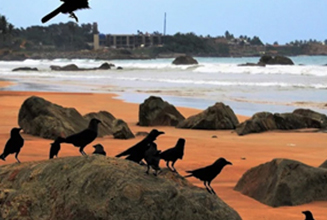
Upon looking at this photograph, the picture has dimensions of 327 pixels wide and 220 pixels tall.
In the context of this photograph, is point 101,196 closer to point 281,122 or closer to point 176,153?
point 176,153

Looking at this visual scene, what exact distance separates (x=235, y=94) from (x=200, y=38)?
151 meters

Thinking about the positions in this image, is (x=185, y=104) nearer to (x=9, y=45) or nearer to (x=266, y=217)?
(x=266, y=217)

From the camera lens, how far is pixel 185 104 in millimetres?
20016

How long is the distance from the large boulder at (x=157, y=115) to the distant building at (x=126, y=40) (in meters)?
167

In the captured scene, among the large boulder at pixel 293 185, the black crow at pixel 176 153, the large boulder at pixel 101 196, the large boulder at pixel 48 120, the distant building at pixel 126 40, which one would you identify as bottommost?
the distant building at pixel 126 40

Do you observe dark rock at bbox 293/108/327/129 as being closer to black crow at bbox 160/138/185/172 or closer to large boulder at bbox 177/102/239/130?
large boulder at bbox 177/102/239/130

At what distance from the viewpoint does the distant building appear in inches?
7225

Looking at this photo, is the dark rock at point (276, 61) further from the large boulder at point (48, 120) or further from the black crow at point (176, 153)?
the black crow at point (176, 153)

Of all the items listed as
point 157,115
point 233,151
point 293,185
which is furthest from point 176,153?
point 157,115

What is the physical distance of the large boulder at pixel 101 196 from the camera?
3.41m

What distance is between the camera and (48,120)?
1069 cm

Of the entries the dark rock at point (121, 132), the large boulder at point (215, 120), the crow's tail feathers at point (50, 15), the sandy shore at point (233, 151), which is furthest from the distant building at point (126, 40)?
the crow's tail feathers at point (50, 15)

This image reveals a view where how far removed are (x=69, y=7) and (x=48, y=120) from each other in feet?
29.9

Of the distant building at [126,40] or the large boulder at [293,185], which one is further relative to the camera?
the distant building at [126,40]
